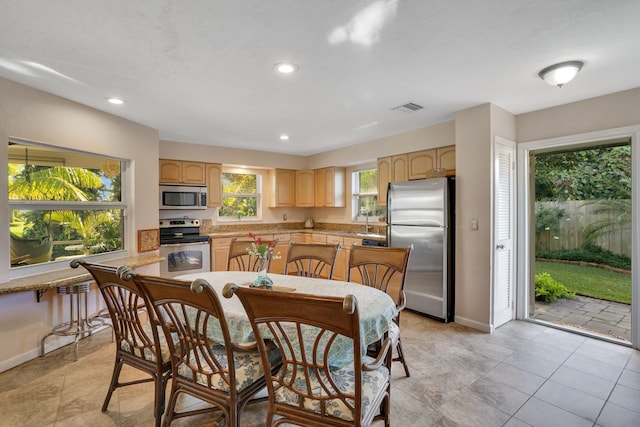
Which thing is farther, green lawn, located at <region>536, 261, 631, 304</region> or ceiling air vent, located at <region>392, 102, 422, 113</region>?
green lawn, located at <region>536, 261, 631, 304</region>

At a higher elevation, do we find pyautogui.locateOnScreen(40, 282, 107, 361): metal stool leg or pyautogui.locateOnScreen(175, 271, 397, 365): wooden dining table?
pyautogui.locateOnScreen(175, 271, 397, 365): wooden dining table

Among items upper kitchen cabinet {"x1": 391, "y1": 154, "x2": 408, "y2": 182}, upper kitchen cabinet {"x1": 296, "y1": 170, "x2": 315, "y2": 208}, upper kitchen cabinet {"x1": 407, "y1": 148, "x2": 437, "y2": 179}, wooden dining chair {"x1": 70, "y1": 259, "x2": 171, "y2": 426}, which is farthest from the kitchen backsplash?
wooden dining chair {"x1": 70, "y1": 259, "x2": 171, "y2": 426}

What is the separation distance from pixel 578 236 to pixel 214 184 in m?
5.18

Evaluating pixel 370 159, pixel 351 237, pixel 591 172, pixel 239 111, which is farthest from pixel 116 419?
pixel 591 172

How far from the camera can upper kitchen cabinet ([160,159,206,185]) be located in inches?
189

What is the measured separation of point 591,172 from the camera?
3408mm

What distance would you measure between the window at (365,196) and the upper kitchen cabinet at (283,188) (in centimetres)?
123

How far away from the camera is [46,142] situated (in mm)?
2869

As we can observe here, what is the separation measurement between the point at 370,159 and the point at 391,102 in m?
1.87

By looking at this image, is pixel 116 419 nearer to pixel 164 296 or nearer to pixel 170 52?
pixel 164 296

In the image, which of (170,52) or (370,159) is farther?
(370,159)

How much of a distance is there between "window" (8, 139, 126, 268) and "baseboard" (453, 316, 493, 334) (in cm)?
405

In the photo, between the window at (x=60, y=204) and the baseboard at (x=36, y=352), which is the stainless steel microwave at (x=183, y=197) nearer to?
the window at (x=60, y=204)

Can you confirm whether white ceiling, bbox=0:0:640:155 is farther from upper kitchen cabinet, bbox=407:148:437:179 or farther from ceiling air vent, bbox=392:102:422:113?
upper kitchen cabinet, bbox=407:148:437:179
